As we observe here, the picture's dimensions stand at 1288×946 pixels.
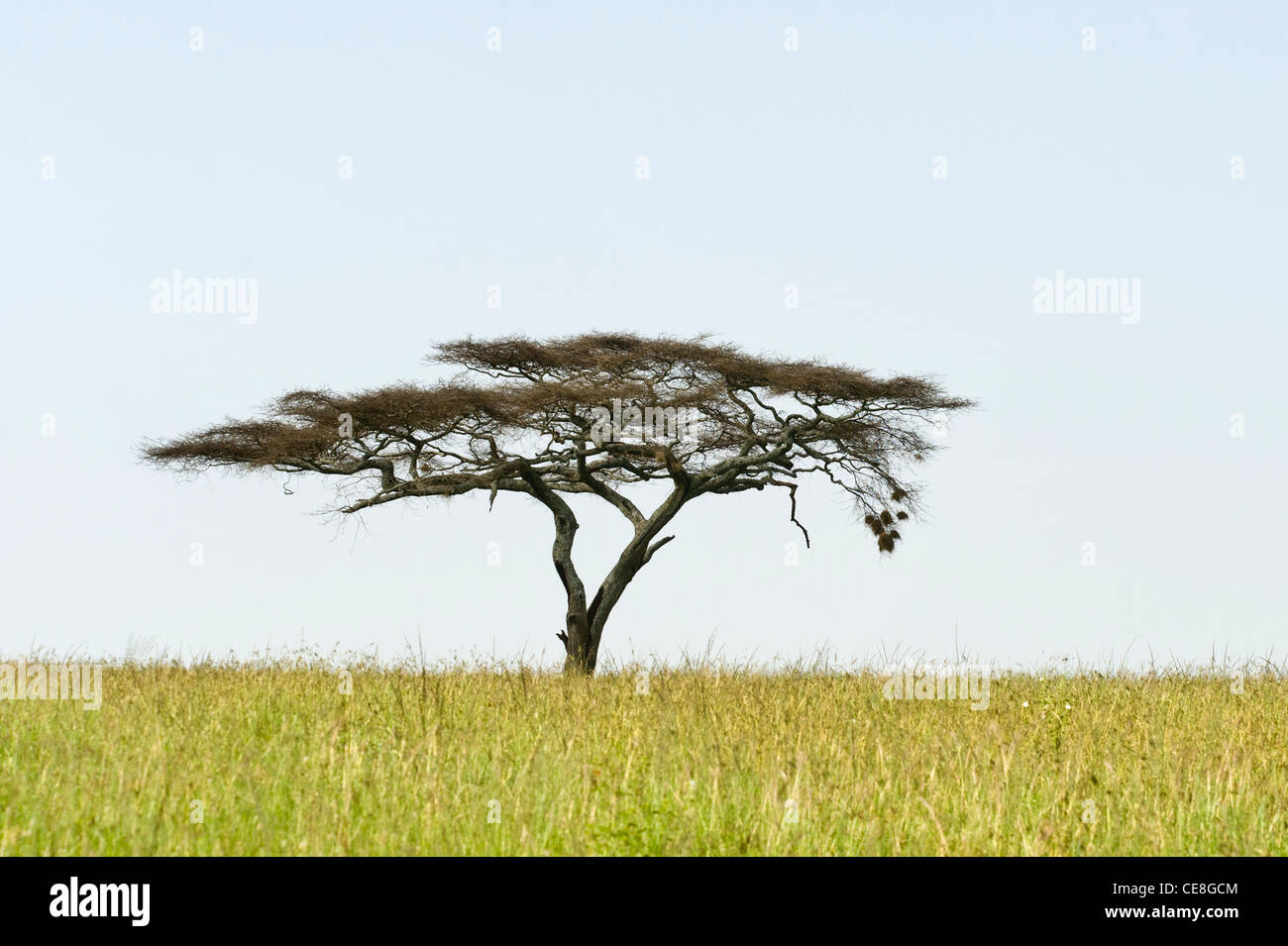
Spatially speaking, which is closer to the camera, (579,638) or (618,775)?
(618,775)

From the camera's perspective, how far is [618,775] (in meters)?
6.27

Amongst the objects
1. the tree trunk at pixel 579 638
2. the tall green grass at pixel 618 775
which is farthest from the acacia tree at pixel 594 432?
the tall green grass at pixel 618 775

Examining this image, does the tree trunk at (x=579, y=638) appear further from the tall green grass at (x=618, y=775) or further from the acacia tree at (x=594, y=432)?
the tall green grass at (x=618, y=775)

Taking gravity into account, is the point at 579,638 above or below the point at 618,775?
below

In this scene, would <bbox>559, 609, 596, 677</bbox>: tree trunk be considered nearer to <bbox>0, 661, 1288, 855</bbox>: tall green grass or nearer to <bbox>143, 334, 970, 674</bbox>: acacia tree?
<bbox>143, 334, 970, 674</bbox>: acacia tree

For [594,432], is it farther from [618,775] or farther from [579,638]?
[618,775]

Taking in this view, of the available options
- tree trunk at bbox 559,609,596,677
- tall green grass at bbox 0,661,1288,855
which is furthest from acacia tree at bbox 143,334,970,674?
tall green grass at bbox 0,661,1288,855

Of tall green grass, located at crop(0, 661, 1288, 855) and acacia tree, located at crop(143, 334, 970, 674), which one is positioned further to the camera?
acacia tree, located at crop(143, 334, 970, 674)

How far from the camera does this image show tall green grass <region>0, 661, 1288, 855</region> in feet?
16.8

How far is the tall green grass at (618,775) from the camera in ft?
16.8

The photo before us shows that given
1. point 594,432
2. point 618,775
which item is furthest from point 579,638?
point 618,775
